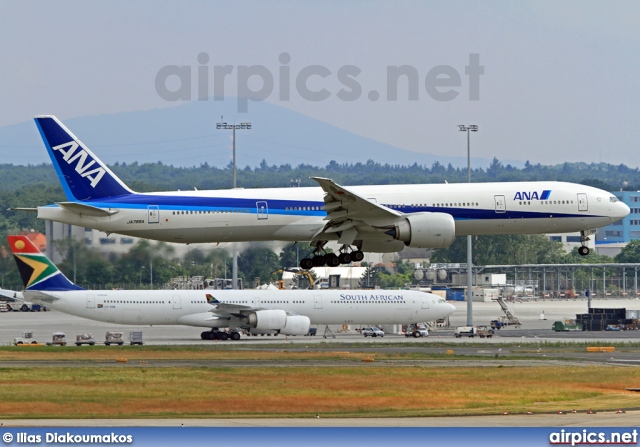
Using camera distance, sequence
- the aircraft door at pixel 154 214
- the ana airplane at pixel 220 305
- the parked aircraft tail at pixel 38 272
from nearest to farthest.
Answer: the aircraft door at pixel 154 214, the parked aircraft tail at pixel 38 272, the ana airplane at pixel 220 305

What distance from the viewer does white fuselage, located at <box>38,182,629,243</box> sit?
59.1 meters

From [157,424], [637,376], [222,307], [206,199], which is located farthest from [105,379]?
[222,307]

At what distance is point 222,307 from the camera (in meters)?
90.9

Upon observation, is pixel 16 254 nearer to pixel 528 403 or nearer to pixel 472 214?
pixel 472 214

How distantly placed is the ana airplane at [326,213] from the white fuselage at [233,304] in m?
30.1

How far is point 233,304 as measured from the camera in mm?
90938

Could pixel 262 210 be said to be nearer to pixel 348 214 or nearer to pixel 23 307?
pixel 348 214

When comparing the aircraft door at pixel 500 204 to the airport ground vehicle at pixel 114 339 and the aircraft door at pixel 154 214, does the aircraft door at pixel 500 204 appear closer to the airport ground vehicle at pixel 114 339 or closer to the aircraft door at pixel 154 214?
the aircraft door at pixel 154 214

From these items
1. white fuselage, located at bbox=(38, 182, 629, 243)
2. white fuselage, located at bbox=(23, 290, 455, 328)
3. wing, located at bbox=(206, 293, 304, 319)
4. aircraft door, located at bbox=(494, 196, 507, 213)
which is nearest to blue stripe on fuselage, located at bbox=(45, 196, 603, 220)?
white fuselage, located at bbox=(38, 182, 629, 243)

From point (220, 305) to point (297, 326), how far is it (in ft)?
20.7

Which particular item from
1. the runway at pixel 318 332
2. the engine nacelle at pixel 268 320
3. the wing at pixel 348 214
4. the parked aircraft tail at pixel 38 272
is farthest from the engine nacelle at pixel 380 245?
the parked aircraft tail at pixel 38 272

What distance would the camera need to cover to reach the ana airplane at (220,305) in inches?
3546

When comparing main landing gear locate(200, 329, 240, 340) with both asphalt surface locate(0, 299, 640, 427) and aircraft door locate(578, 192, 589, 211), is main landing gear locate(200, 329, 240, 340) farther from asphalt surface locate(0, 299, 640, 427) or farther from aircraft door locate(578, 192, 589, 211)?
aircraft door locate(578, 192, 589, 211)

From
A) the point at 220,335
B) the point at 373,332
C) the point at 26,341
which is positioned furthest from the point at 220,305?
the point at 373,332
